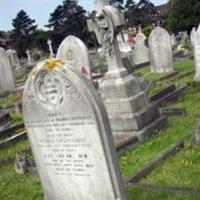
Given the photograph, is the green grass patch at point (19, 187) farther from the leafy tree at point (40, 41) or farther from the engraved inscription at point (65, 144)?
the leafy tree at point (40, 41)

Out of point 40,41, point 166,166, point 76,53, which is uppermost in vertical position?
point 40,41

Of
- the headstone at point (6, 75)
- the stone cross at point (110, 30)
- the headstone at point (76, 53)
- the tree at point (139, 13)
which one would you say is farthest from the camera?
the tree at point (139, 13)

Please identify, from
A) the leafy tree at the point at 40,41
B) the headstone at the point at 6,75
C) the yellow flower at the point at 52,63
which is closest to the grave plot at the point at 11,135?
the yellow flower at the point at 52,63

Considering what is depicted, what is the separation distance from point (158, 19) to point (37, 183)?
Answer: 83.2 m

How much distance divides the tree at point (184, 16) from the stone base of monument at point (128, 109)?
46.7 metres

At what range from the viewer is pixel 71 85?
5000mm

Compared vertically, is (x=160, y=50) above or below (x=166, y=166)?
above

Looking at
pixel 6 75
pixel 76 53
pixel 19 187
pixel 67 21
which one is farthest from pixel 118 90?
pixel 67 21

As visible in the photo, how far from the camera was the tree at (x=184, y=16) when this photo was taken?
55438mm

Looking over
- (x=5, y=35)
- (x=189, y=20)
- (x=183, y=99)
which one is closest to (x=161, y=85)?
(x=183, y=99)

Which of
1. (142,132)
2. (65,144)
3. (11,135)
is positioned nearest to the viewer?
(65,144)

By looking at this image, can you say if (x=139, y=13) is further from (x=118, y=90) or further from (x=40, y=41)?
(x=118, y=90)

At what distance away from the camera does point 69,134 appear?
17.0 feet

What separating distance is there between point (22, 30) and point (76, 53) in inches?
2586
